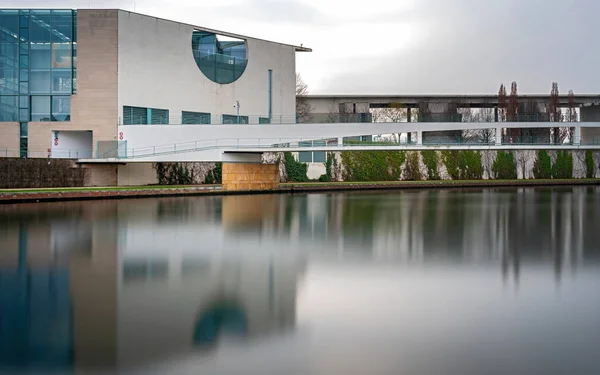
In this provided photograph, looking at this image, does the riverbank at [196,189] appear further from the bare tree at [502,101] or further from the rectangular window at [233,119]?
the bare tree at [502,101]

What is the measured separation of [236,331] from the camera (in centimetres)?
820

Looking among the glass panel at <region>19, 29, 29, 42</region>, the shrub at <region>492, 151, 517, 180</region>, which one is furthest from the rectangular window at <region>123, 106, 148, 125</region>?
the shrub at <region>492, 151, 517, 180</region>

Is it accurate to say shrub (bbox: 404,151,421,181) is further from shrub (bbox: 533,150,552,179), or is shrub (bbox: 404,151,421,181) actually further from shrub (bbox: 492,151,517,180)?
shrub (bbox: 533,150,552,179)

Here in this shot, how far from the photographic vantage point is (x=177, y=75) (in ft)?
142

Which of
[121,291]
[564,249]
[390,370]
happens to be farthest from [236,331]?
[564,249]

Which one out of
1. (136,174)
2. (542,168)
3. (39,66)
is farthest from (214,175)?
(542,168)

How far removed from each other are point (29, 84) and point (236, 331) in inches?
1440

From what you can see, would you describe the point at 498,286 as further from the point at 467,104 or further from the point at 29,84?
the point at 467,104

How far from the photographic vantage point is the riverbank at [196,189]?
30891 millimetres

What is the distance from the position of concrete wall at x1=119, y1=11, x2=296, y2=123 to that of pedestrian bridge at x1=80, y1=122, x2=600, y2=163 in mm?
2209

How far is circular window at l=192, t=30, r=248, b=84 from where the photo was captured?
1761 inches

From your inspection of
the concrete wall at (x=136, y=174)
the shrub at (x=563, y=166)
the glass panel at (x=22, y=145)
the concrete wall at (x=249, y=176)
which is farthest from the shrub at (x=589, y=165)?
the glass panel at (x=22, y=145)

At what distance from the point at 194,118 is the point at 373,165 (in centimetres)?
1566

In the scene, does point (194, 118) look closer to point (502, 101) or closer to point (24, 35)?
point (24, 35)
